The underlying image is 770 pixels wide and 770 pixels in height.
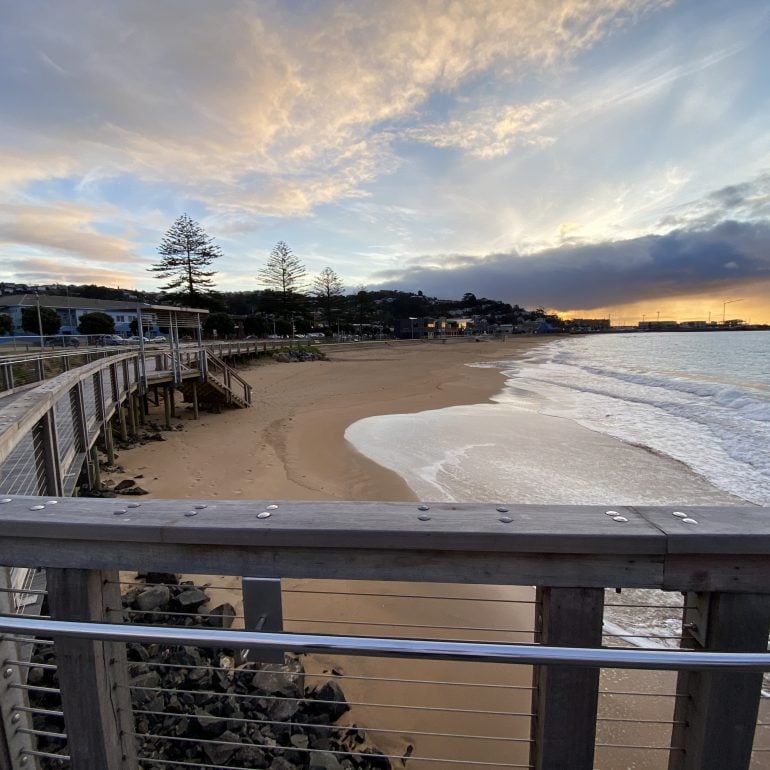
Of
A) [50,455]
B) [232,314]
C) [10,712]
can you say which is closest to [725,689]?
[10,712]

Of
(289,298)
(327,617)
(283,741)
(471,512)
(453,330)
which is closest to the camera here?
(471,512)

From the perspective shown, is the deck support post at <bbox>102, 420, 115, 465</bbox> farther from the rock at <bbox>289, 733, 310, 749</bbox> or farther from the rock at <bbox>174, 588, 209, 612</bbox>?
the rock at <bbox>289, 733, 310, 749</bbox>

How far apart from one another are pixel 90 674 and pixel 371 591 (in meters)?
4.19

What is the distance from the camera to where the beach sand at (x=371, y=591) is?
11.0 ft

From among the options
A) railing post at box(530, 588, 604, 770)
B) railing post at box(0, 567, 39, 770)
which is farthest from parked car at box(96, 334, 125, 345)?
railing post at box(530, 588, 604, 770)

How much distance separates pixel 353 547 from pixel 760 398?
79.3ft

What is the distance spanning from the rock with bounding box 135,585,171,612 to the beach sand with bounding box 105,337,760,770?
0.55 metres

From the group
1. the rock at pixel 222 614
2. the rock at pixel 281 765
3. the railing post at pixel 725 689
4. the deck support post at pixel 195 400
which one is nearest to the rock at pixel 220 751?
the rock at pixel 281 765

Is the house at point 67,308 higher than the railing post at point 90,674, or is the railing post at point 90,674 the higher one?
the house at point 67,308

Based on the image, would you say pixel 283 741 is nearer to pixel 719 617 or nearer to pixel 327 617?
pixel 327 617

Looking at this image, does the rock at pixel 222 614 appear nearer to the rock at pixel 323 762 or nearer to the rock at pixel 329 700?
the rock at pixel 329 700

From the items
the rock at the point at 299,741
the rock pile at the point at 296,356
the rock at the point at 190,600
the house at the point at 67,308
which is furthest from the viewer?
the house at the point at 67,308

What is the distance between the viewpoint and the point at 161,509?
1.36 meters

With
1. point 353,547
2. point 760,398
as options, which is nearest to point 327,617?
point 353,547
